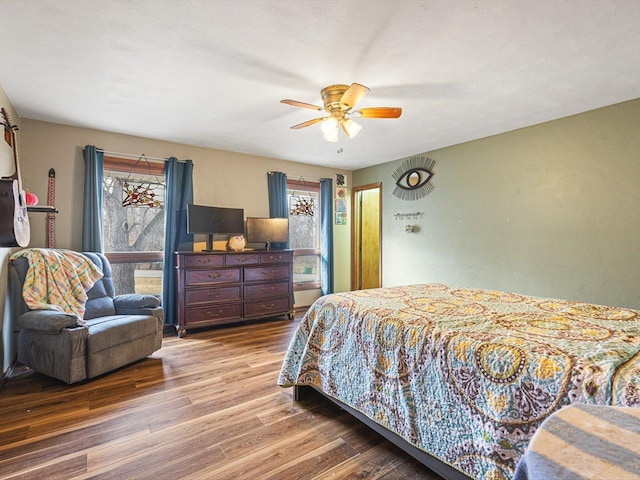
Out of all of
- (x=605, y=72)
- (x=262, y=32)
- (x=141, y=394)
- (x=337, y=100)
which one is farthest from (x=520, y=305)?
(x=141, y=394)

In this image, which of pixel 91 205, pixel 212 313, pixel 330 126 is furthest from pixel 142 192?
pixel 330 126

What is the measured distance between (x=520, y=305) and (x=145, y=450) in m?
2.47

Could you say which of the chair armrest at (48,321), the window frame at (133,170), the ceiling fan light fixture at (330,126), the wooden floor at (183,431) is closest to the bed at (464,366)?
the wooden floor at (183,431)

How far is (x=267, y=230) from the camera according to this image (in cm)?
498

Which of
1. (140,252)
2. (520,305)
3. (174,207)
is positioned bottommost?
(520,305)

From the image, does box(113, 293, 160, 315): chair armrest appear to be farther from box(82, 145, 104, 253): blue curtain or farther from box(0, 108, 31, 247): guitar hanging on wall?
box(0, 108, 31, 247): guitar hanging on wall

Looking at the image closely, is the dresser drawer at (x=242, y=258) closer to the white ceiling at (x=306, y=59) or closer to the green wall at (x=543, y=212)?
the white ceiling at (x=306, y=59)

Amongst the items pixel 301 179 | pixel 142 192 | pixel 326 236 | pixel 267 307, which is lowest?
pixel 267 307

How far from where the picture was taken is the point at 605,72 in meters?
2.53

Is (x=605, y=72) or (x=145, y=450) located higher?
(x=605, y=72)

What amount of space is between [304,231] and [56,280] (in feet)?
11.4

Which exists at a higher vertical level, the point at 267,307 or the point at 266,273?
the point at 266,273

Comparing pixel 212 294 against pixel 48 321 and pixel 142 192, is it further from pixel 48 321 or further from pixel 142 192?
pixel 48 321

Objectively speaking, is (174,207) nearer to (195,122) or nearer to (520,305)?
(195,122)
